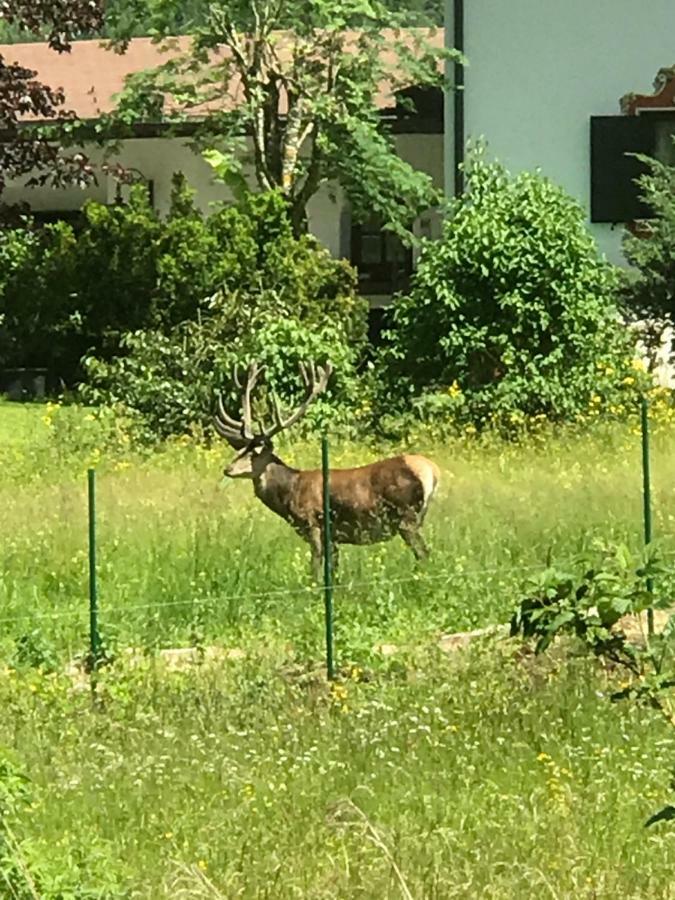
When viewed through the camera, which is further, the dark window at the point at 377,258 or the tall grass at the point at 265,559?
the dark window at the point at 377,258

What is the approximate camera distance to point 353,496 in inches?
500

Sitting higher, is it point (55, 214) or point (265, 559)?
point (55, 214)

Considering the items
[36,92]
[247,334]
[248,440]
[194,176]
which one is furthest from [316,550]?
[194,176]

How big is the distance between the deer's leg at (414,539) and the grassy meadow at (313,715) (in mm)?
75

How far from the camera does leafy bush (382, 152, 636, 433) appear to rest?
20.2 m

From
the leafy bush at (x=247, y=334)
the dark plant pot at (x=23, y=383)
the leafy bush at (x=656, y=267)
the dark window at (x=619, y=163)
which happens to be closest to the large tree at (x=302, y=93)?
the leafy bush at (x=247, y=334)

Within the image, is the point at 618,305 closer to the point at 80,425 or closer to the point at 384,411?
the point at 384,411

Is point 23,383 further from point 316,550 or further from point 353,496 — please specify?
point 316,550

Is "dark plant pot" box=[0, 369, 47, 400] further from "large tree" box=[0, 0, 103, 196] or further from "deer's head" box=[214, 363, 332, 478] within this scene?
"deer's head" box=[214, 363, 332, 478]

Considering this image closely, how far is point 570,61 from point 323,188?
6.49m

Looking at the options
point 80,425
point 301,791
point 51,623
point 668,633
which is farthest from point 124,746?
point 80,425

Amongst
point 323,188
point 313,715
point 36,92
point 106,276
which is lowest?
point 313,715

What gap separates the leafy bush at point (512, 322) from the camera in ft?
66.4

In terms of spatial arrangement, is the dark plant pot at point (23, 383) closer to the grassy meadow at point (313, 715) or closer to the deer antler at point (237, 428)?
the grassy meadow at point (313, 715)
